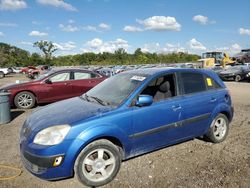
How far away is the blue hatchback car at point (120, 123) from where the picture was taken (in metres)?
Answer: 3.50

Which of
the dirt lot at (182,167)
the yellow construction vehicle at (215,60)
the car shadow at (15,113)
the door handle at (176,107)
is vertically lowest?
the dirt lot at (182,167)

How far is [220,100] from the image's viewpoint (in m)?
5.35

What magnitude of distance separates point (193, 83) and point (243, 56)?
33.9m

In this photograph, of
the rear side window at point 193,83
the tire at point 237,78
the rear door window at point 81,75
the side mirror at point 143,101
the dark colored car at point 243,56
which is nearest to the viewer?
the side mirror at point 143,101

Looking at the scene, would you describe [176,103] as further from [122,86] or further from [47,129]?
[47,129]

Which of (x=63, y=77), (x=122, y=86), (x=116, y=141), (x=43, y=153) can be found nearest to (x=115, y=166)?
(x=116, y=141)

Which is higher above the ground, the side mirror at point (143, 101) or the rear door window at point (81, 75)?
the rear door window at point (81, 75)

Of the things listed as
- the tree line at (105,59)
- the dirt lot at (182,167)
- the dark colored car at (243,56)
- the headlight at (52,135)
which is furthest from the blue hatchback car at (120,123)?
the tree line at (105,59)

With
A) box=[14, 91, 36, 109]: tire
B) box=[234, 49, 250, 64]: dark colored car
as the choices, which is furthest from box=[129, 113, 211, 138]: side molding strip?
box=[234, 49, 250, 64]: dark colored car

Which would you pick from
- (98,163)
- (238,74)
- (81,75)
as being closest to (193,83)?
(98,163)

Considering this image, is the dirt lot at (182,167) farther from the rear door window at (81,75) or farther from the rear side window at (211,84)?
the rear door window at (81,75)

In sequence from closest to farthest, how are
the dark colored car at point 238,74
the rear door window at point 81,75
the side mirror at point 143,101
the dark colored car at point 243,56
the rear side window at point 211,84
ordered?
the side mirror at point 143,101 < the rear side window at point 211,84 < the rear door window at point 81,75 < the dark colored car at point 238,74 < the dark colored car at point 243,56

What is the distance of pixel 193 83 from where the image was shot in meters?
5.05

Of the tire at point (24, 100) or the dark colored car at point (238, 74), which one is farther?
the dark colored car at point (238, 74)
